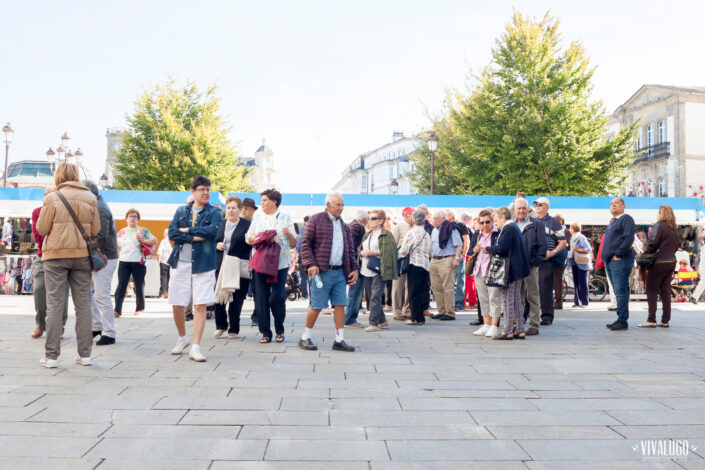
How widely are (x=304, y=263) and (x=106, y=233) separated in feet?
8.38

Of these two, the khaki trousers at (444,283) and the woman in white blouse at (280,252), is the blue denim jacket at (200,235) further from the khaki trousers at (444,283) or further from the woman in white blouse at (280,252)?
the khaki trousers at (444,283)

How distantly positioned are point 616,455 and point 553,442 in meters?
0.37

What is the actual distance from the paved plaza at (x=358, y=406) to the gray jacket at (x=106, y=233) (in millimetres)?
1169

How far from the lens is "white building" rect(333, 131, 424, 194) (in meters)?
98.8

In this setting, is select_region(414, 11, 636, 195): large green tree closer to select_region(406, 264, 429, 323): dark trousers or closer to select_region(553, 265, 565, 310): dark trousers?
select_region(553, 265, 565, 310): dark trousers

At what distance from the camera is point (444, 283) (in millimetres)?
10547

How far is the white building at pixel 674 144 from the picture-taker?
145ft

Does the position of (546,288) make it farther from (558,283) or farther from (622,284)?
(558,283)

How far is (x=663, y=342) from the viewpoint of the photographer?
8.05 m

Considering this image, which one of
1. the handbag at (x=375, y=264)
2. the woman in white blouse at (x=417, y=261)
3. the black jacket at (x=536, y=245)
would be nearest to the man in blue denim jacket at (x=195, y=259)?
the handbag at (x=375, y=264)

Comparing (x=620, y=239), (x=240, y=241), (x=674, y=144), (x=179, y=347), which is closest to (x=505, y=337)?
(x=620, y=239)

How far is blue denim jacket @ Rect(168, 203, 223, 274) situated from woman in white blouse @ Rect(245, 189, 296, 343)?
3.18ft

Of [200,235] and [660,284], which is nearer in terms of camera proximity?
[200,235]

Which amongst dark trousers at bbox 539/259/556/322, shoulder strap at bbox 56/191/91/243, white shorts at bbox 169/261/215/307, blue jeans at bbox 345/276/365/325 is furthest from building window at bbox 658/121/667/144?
shoulder strap at bbox 56/191/91/243
